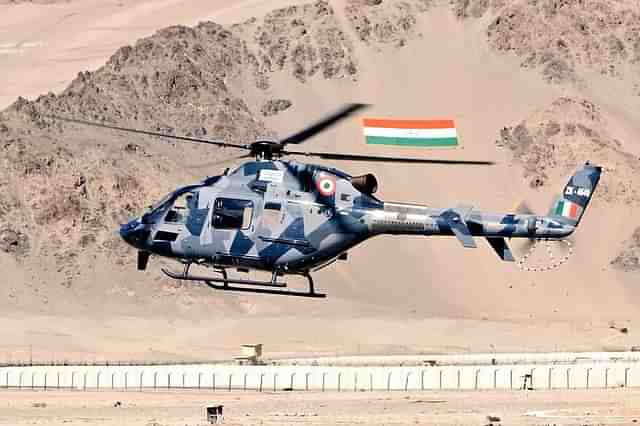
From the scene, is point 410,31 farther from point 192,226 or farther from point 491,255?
point 192,226

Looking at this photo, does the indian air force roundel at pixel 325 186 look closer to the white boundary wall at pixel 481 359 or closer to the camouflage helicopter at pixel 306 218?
the camouflage helicopter at pixel 306 218

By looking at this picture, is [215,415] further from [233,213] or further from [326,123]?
[326,123]

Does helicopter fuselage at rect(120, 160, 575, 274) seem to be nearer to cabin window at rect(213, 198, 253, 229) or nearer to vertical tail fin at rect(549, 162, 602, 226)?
cabin window at rect(213, 198, 253, 229)

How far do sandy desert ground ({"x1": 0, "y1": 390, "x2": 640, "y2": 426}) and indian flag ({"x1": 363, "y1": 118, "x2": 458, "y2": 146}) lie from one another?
23.7 feet

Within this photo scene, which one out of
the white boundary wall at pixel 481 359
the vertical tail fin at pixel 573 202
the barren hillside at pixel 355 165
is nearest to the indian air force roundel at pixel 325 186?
the vertical tail fin at pixel 573 202

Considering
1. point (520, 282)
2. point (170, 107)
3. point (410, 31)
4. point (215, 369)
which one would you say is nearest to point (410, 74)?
point (410, 31)

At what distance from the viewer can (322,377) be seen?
56281 mm

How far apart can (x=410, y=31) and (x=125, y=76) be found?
60.0 ft

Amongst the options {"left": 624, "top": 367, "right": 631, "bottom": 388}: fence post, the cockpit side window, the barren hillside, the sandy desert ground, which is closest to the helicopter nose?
the cockpit side window

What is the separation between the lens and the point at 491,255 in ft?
281

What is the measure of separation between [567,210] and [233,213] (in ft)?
27.6

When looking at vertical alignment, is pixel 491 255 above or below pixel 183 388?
above

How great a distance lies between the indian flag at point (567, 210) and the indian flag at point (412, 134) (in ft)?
14.3

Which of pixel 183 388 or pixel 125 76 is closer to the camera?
pixel 183 388
